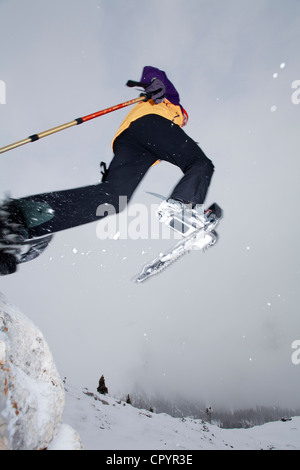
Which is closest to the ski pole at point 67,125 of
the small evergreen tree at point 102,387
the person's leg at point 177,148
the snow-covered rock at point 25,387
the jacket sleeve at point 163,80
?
the jacket sleeve at point 163,80

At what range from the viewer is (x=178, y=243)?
3.46 meters

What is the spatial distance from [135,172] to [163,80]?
4.68 feet

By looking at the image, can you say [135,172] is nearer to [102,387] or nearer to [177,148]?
[177,148]

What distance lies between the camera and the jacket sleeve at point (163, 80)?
11.5 feet

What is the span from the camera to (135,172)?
332cm

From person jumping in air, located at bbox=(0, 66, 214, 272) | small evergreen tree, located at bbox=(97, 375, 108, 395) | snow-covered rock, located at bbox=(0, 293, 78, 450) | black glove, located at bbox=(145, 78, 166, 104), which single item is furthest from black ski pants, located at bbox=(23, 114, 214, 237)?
small evergreen tree, located at bbox=(97, 375, 108, 395)

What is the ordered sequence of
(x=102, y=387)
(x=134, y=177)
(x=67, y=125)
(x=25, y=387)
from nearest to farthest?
(x=25, y=387), (x=134, y=177), (x=67, y=125), (x=102, y=387)

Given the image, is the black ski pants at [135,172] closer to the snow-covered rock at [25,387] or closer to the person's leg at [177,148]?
the person's leg at [177,148]

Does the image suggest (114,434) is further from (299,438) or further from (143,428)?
(299,438)

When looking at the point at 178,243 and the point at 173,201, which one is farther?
the point at 178,243

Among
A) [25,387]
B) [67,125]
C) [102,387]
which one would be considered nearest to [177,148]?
[67,125]
